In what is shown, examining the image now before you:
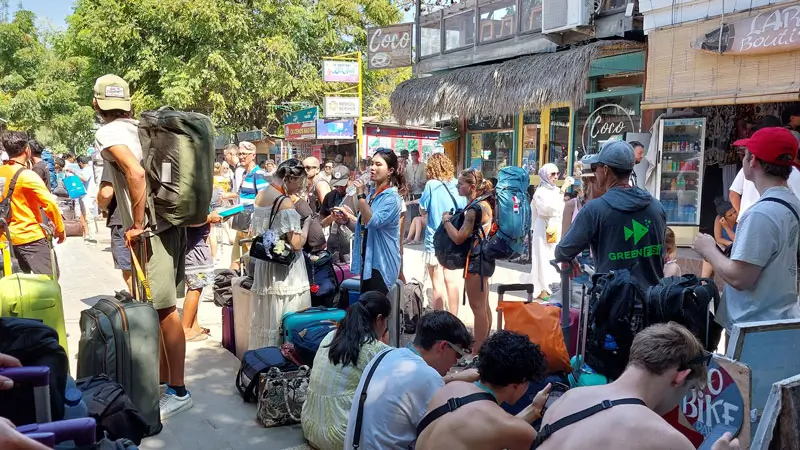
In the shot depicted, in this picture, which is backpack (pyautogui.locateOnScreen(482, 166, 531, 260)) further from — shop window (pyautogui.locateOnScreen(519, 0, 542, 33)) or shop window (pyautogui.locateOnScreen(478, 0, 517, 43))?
shop window (pyautogui.locateOnScreen(478, 0, 517, 43))

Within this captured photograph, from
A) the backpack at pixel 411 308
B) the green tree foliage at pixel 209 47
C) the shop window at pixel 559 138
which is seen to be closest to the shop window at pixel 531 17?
the shop window at pixel 559 138

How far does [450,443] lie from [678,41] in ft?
23.2

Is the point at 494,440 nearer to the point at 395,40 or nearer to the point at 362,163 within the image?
the point at 395,40

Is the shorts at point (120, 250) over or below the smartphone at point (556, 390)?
over

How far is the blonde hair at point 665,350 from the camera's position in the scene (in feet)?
6.93

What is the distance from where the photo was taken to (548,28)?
29.6ft

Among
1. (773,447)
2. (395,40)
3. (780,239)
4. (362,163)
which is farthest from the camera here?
(362,163)

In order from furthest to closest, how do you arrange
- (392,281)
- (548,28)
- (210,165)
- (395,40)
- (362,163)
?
(362,163), (395,40), (548,28), (392,281), (210,165)

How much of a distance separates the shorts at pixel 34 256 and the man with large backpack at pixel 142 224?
5.17 ft

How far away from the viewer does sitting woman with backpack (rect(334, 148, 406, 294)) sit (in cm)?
490

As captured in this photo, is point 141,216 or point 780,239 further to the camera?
point 141,216

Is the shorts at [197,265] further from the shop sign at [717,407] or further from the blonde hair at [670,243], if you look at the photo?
the shop sign at [717,407]

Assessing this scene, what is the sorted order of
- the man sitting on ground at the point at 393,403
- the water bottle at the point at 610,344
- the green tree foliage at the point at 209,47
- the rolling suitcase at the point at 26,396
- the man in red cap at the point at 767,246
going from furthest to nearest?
the green tree foliage at the point at 209,47 → the water bottle at the point at 610,344 → the man sitting on ground at the point at 393,403 → the man in red cap at the point at 767,246 → the rolling suitcase at the point at 26,396

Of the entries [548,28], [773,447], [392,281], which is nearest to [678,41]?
[548,28]
